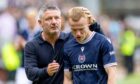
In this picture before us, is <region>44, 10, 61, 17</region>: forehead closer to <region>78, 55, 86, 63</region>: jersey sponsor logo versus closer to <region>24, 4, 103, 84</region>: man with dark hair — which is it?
<region>24, 4, 103, 84</region>: man with dark hair

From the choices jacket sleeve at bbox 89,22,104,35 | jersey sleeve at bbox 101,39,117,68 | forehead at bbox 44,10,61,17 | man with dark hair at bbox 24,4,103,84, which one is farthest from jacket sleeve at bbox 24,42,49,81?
jersey sleeve at bbox 101,39,117,68

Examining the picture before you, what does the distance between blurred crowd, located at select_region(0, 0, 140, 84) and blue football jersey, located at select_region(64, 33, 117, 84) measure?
4.66 m

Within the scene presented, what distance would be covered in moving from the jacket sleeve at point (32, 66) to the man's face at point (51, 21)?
1.17ft

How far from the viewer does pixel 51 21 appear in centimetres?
1059

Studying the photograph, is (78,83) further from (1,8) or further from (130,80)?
(1,8)

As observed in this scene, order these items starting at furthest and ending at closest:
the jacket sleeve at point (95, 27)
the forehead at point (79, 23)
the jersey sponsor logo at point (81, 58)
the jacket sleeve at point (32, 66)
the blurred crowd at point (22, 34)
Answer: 1. the blurred crowd at point (22, 34)
2. the jacket sleeve at point (32, 66)
3. the jacket sleeve at point (95, 27)
4. the jersey sponsor logo at point (81, 58)
5. the forehead at point (79, 23)

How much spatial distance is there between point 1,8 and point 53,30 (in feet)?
53.4

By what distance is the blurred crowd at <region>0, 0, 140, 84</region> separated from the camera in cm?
1900

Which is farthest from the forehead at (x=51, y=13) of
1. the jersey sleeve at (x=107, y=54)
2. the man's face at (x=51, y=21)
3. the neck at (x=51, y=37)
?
the jersey sleeve at (x=107, y=54)

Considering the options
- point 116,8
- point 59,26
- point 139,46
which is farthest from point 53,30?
point 116,8

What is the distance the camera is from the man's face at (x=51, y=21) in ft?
34.6

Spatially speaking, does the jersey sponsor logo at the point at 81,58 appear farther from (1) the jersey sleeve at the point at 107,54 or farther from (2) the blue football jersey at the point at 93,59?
(1) the jersey sleeve at the point at 107,54

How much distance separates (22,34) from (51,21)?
15.1ft

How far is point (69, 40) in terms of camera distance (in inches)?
413
